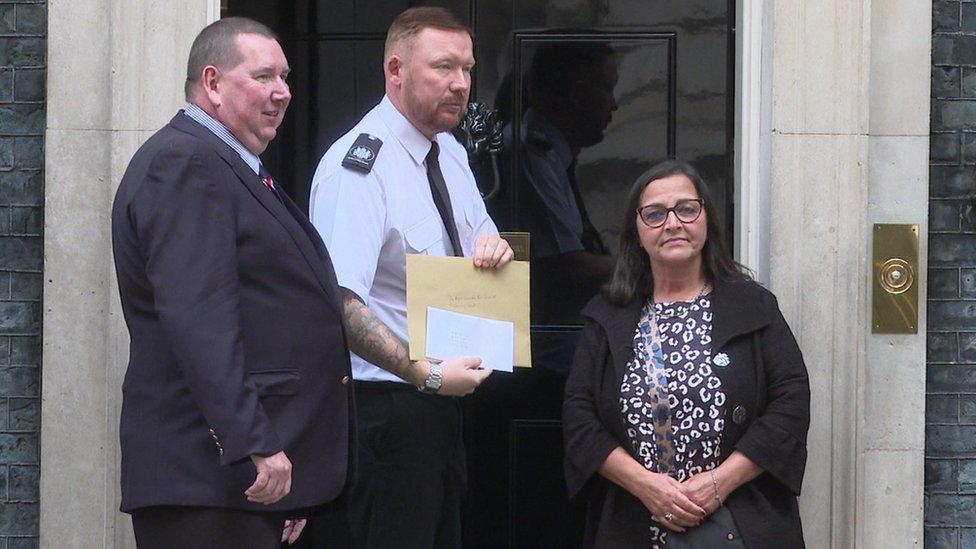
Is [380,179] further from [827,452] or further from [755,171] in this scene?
[827,452]

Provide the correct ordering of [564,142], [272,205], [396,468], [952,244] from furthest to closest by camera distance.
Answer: [564,142], [952,244], [396,468], [272,205]

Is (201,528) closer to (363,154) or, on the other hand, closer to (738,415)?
(363,154)

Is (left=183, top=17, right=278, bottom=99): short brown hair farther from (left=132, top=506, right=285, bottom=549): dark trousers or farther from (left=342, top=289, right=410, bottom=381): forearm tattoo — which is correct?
(left=132, top=506, right=285, bottom=549): dark trousers

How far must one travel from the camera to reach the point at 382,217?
13.0 feet

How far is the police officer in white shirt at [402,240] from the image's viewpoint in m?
3.93

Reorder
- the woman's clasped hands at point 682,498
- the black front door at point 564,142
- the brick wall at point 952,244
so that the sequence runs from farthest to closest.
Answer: the black front door at point 564,142 → the brick wall at point 952,244 → the woman's clasped hands at point 682,498

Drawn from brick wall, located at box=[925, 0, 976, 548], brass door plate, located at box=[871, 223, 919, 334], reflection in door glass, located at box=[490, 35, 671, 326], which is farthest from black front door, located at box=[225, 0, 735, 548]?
brick wall, located at box=[925, 0, 976, 548]

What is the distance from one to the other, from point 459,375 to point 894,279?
1.54 m

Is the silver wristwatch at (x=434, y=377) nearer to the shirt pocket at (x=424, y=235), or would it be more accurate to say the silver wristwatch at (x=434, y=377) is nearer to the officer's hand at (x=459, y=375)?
the officer's hand at (x=459, y=375)

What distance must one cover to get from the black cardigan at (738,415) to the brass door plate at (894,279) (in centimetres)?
70

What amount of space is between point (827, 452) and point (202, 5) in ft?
7.74

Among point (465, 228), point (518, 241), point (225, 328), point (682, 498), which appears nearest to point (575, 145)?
point (518, 241)

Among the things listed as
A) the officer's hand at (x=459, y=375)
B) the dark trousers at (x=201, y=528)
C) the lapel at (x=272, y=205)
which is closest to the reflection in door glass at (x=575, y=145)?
the officer's hand at (x=459, y=375)

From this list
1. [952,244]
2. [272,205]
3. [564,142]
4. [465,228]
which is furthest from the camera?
[564,142]
